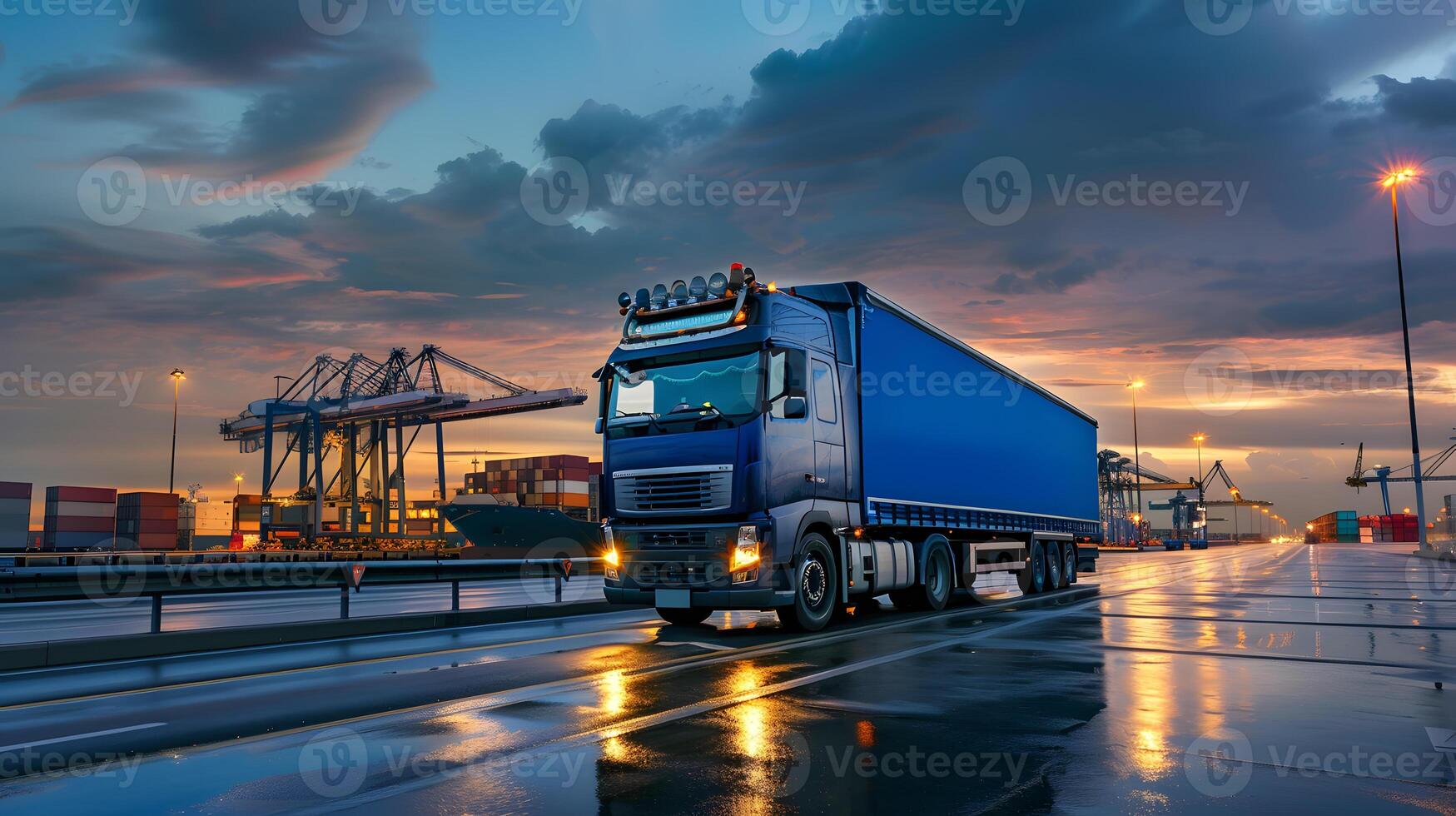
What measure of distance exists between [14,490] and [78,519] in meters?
15.4

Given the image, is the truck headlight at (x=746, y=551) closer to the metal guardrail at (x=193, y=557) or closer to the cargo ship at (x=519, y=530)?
the metal guardrail at (x=193, y=557)

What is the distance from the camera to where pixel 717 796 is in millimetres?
4645

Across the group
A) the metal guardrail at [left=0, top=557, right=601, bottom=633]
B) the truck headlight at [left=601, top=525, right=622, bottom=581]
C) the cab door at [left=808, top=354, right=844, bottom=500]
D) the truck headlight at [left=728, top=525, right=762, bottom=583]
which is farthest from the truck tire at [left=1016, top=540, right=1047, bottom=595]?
the metal guardrail at [left=0, top=557, right=601, bottom=633]

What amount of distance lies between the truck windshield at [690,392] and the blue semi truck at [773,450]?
2 cm

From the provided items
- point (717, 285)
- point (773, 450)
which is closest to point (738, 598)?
point (773, 450)

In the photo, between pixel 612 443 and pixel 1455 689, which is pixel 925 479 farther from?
pixel 1455 689

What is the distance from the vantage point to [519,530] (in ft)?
163

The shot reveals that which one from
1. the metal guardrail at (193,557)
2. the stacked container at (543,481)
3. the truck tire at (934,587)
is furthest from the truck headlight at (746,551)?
the stacked container at (543,481)

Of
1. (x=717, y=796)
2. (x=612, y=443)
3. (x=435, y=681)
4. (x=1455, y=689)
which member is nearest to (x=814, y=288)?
(x=612, y=443)

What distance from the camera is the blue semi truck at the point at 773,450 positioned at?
11539 millimetres

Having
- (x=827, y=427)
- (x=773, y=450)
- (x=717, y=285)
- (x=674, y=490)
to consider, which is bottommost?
(x=674, y=490)

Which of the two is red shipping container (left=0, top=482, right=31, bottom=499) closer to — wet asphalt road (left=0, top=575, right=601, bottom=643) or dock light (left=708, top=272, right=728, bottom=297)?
wet asphalt road (left=0, top=575, right=601, bottom=643)

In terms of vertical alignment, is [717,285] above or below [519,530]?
above

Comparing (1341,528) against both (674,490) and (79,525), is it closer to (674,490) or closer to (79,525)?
(79,525)
